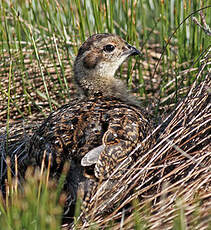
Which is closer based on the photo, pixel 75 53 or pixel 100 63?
pixel 100 63

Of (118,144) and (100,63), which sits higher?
(100,63)

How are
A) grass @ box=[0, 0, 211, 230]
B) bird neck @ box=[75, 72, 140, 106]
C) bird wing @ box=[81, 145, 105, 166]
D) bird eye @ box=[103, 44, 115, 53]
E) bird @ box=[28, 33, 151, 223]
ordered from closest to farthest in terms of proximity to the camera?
bird wing @ box=[81, 145, 105, 166], bird @ box=[28, 33, 151, 223], bird neck @ box=[75, 72, 140, 106], bird eye @ box=[103, 44, 115, 53], grass @ box=[0, 0, 211, 230]

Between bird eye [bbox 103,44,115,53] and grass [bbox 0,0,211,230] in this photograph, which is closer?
bird eye [bbox 103,44,115,53]

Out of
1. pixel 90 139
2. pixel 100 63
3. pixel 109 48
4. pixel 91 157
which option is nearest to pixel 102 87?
pixel 100 63

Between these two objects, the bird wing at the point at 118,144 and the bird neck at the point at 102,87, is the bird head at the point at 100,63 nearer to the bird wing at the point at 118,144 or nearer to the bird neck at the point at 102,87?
the bird neck at the point at 102,87

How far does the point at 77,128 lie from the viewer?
3166 mm

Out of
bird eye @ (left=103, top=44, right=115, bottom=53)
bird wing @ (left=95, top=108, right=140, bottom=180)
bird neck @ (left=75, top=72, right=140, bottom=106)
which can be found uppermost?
bird eye @ (left=103, top=44, right=115, bottom=53)

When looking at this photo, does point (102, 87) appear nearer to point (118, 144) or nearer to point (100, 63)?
point (100, 63)

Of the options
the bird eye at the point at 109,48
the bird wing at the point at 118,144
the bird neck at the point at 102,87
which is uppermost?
the bird eye at the point at 109,48

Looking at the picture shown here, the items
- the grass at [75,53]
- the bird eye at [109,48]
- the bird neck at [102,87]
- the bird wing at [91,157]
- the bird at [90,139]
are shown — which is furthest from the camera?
the grass at [75,53]

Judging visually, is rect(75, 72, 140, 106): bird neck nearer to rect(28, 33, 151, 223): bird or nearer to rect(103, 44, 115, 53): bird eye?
rect(28, 33, 151, 223): bird

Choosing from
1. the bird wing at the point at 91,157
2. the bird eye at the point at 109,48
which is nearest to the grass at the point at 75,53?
the bird eye at the point at 109,48

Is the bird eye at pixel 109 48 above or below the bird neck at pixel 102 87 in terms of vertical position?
above

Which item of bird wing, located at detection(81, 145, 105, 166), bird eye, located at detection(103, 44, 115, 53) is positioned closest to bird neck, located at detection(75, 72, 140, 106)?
bird eye, located at detection(103, 44, 115, 53)
